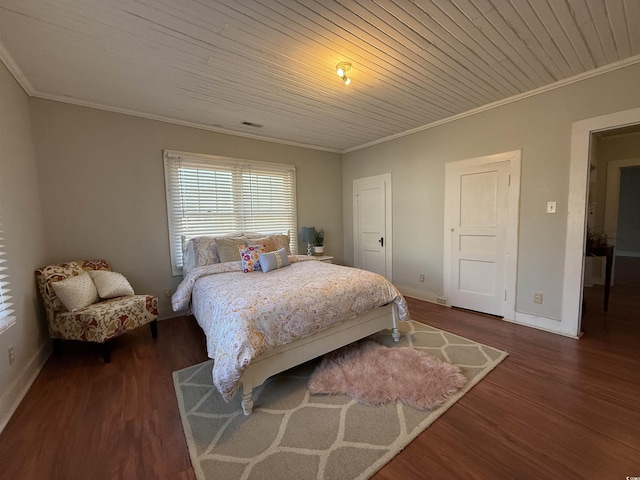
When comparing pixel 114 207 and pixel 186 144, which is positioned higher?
pixel 186 144

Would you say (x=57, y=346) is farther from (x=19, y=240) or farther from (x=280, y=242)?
(x=280, y=242)

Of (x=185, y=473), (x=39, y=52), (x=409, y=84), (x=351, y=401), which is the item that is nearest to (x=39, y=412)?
(x=185, y=473)

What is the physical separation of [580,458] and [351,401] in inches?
47.5

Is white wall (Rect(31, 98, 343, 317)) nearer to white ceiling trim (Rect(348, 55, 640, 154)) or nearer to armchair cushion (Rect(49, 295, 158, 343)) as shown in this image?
armchair cushion (Rect(49, 295, 158, 343))

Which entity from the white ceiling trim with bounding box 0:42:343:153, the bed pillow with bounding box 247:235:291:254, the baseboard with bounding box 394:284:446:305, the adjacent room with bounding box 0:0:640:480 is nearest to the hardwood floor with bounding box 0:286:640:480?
the adjacent room with bounding box 0:0:640:480

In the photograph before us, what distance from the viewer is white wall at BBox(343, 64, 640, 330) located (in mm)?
2572

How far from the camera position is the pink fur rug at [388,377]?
1839 millimetres

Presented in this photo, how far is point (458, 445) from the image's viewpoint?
4.84 ft

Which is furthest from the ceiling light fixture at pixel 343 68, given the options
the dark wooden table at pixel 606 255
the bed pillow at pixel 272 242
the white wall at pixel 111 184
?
the dark wooden table at pixel 606 255

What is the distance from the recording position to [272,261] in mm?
3062

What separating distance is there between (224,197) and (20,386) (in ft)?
8.67

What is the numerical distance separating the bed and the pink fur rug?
165mm

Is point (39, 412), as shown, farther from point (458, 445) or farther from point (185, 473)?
point (458, 445)

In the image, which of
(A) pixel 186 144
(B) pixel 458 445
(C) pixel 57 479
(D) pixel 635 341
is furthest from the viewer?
(A) pixel 186 144
